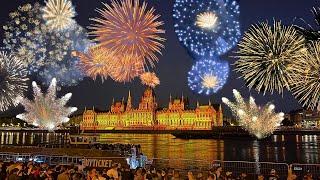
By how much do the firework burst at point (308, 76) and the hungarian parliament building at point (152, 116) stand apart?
350 ft

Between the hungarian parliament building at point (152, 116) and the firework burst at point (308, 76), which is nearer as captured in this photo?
the firework burst at point (308, 76)

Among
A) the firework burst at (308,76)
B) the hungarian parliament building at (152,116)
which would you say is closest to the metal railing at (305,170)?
the firework burst at (308,76)

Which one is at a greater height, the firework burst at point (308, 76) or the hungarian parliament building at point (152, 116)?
the hungarian parliament building at point (152, 116)

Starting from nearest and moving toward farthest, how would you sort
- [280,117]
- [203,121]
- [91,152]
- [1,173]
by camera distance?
1. [1,173]
2. [91,152]
3. [280,117]
4. [203,121]

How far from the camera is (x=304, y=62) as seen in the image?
561 inches

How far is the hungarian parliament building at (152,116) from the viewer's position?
123438 mm

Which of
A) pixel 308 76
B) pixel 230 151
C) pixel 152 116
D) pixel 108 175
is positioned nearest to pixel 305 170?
pixel 308 76

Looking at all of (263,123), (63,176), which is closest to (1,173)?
(63,176)

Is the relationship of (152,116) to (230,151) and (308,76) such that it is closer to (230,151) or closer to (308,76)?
(230,151)

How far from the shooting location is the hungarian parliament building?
123 meters

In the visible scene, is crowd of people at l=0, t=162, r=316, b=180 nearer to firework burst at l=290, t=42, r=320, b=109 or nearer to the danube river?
firework burst at l=290, t=42, r=320, b=109

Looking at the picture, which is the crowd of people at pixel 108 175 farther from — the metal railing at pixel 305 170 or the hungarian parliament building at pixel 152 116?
the hungarian parliament building at pixel 152 116

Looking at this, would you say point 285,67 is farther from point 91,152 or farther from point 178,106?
point 178,106

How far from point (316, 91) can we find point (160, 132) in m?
114
